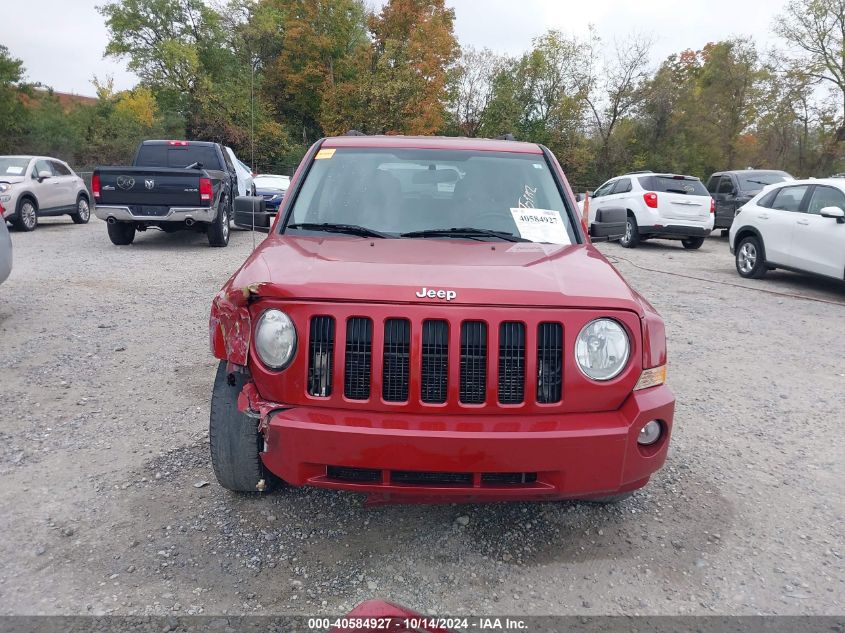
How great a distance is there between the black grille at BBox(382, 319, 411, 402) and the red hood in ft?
0.34

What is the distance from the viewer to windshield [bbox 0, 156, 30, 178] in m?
14.0

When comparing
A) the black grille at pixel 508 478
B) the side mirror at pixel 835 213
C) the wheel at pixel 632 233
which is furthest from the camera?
the wheel at pixel 632 233

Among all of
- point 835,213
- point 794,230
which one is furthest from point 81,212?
point 835,213

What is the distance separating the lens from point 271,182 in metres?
17.9

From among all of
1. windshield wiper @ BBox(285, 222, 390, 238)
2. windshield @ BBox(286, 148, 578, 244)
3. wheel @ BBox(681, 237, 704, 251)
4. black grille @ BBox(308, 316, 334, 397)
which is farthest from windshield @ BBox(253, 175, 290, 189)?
black grille @ BBox(308, 316, 334, 397)

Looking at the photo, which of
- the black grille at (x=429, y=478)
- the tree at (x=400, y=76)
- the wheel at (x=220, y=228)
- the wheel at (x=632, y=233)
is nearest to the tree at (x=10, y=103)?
the tree at (x=400, y=76)

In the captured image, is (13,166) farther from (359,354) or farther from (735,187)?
(735,187)

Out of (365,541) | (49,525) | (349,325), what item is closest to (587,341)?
(349,325)

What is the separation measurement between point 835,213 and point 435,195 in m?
7.29

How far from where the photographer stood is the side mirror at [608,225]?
4.20 metres

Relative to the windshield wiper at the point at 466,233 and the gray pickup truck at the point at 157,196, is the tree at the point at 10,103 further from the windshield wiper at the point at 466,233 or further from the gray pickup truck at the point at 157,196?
the windshield wiper at the point at 466,233

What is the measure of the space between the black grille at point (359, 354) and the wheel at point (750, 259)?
9.62m

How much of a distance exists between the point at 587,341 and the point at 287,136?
125ft

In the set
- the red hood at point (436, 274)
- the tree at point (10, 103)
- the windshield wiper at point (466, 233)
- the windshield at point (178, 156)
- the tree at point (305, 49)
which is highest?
the tree at point (305, 49)
